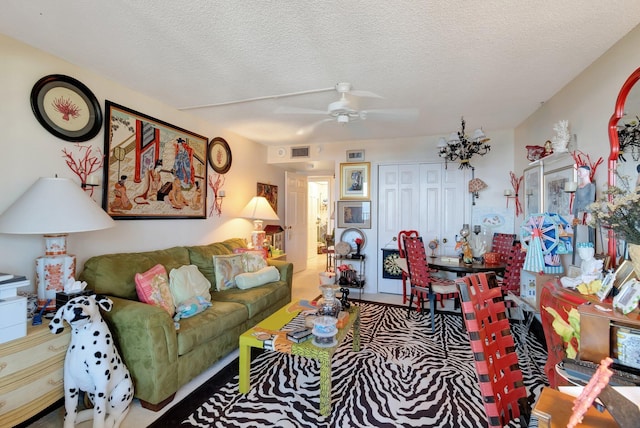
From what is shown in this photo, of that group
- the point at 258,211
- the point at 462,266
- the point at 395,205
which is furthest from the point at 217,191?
the point at 462,266

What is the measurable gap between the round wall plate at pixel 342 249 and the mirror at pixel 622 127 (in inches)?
127

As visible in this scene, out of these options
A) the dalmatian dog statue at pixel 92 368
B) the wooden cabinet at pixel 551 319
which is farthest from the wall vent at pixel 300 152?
the wooden cabinet at pixel 551 319

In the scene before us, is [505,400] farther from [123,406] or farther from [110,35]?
[110,35]

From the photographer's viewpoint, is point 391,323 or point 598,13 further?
point 391,323

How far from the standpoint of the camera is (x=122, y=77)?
8.45 ft

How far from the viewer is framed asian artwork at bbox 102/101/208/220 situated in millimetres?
2693

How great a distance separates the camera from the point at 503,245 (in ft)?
12.3

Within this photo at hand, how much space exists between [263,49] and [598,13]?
2.11 metres

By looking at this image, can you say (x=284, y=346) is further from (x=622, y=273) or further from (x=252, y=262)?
(x=622, y=273)

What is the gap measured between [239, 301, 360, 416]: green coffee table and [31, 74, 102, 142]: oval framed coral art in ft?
7.21

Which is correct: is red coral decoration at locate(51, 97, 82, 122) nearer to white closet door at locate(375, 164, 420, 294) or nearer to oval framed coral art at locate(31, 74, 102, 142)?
oval framed coral art at locate(31, 74, 102, 142)

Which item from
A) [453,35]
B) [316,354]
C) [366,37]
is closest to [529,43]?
[453,35]

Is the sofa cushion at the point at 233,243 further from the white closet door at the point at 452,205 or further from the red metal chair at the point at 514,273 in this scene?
the red metal chair at the point at 514,273

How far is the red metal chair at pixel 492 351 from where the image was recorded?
1.08 metres
